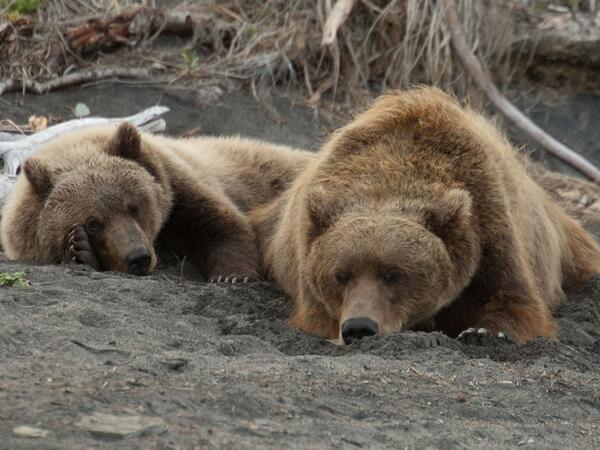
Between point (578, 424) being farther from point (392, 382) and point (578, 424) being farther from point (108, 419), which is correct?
point (108, 419)

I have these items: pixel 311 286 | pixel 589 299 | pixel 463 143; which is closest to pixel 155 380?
pixel 311 286

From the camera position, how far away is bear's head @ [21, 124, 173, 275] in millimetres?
7938

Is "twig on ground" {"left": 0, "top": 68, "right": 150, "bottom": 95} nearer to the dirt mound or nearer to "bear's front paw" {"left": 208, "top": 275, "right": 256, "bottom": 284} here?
"bear's front paw" {"left": 208, "top": 275, "right": 256, "bottom": 284}

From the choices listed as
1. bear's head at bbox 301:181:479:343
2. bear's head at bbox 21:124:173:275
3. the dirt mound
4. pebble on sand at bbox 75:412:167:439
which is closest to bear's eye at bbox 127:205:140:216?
bear's head at bbox 21:124:173:275

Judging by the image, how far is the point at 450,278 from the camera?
20.7 feet

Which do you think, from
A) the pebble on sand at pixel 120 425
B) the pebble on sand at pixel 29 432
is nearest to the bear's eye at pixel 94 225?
the pebble on sand at pixel 120 425

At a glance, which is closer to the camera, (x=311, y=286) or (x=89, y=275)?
(x=311, y=286)

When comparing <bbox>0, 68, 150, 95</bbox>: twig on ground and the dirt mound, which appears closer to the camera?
the dirt mound

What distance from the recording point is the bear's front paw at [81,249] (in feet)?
26.2

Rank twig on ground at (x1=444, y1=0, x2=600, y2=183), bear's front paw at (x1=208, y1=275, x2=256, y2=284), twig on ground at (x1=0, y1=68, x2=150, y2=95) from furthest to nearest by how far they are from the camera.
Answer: twig on ground at (x1=444, y1=0, x2=600, y2=183) < twig on ground at (x1=0, y1=68, x2=150, y2=95) < bear's front paw at (x1=208, y1=275, x2=256, y2=284)

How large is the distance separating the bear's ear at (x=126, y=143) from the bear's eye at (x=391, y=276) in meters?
2.93

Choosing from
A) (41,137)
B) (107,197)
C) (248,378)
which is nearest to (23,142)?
(41,137)

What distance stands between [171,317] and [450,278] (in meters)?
1.44

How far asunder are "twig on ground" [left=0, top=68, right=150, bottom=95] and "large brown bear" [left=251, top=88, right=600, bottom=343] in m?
5.88
